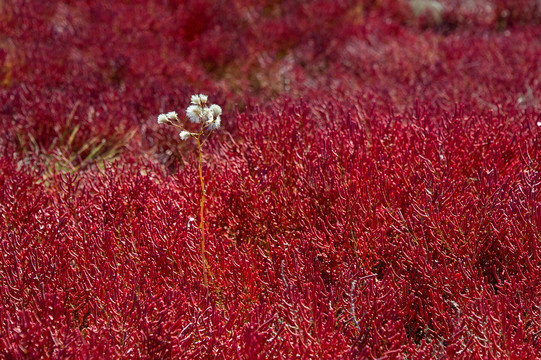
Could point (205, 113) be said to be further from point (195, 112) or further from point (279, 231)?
point (279, 231)

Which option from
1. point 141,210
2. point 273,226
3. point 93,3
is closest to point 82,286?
point 141,210

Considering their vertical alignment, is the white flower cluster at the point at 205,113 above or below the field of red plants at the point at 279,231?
above

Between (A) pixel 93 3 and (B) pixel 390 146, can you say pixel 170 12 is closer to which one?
(A) pixel 93 3

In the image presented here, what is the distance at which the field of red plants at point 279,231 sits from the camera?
6.88ft

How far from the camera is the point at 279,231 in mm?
2910

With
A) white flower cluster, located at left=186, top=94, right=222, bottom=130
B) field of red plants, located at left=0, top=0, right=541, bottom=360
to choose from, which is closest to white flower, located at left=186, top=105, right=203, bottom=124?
white flower cluster, located at left=186, top=94, right=222, bottom=130

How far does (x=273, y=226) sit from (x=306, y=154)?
1.77 feet

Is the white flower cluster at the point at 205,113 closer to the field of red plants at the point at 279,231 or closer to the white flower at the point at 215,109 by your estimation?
the white flower at the point at 215,109

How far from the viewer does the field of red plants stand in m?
2.10

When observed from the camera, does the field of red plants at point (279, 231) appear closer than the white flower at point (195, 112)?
Yes

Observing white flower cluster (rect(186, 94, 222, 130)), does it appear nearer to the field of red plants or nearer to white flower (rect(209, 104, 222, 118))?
white flower (rect(209, 104, 222, 118))

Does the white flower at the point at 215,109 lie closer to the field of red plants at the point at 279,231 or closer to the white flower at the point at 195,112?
the white flower at the point at 195,112

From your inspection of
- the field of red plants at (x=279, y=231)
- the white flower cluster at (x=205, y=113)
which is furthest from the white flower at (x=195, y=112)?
the field of red plants at (x=279, y=231)

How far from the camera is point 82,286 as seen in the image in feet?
7.90
